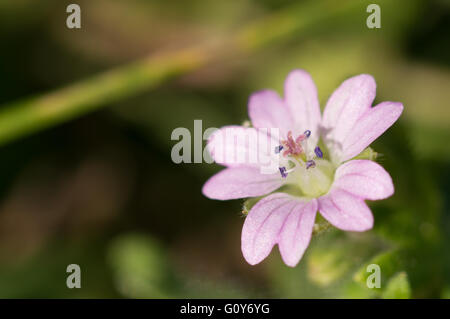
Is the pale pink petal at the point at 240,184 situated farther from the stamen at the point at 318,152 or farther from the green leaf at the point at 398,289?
the green leaf at the point at 398,289

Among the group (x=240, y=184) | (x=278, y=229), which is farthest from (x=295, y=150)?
(x=278, y=229)

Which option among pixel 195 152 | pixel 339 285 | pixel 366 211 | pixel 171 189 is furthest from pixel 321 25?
pixel 366 211

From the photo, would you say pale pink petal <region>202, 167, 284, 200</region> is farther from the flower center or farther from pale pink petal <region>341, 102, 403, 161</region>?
pale pink petal <region>341, 102, 403, 161</region>

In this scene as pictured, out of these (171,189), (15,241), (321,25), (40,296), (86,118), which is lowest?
(40,296)

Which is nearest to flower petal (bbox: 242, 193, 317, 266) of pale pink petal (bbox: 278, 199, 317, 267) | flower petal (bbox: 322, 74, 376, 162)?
pale pink petal (bbox: 278, 199, 317, 267)

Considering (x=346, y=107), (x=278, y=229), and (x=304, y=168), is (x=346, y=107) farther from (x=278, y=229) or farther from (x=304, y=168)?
(x=278, y=229)

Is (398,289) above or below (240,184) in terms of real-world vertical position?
below

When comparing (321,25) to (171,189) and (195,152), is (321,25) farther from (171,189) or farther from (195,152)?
(171,189)
